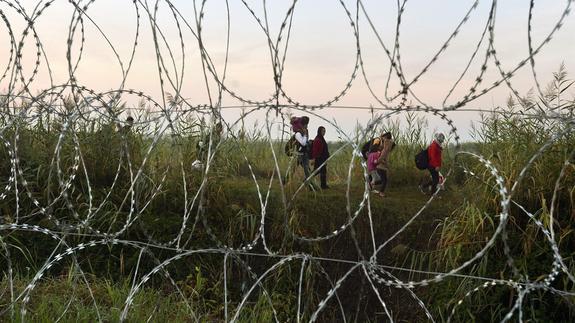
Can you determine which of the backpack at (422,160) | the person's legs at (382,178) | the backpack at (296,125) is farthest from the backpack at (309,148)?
the backpack at (422,160)

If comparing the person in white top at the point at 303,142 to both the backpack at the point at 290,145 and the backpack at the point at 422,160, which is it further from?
the backpack at the point at 422,160

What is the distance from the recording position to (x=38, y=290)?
4.80 m

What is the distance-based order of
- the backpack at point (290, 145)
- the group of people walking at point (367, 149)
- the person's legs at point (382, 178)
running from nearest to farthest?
the backpack at point (290, 145)
the group of people walking at point (367, 149)
the person's legs at point (382, 178)

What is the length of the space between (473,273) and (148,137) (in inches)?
130

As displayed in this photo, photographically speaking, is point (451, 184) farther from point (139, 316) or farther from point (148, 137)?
point (139, 316)

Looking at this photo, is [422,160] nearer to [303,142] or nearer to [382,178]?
[382,178]

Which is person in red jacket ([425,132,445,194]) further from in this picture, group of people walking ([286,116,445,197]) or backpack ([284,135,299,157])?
backpack ([284,135,299,157])

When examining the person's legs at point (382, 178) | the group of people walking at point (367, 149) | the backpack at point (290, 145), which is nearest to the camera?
the backpack at point (290, 145)

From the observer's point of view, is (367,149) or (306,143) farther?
(367,149)

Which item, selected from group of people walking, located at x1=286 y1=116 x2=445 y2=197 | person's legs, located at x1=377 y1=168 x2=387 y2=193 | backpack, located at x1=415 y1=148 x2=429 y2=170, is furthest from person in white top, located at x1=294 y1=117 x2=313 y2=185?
backpack, located at x1=415 y1=148 x2=429 y2=170

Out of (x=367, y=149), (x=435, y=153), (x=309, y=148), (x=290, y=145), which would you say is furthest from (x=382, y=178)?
(x=290, y=145)

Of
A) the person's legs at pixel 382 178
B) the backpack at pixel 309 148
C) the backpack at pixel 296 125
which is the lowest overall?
the person's legs at pixel 382 178

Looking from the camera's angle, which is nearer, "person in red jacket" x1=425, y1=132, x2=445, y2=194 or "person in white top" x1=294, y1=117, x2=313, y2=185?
"person in red jacket" x1=425, y1=132, x2=445, y2=194

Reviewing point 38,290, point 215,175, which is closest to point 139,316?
point 38,290
